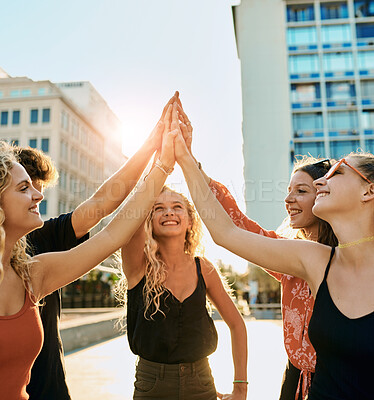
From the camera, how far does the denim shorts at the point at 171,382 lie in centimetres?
269

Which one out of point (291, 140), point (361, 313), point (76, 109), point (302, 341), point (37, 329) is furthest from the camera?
point (76, 109)

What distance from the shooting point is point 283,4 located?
150 ft

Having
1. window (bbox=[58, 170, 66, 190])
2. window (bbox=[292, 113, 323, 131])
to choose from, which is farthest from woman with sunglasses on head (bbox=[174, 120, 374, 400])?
window (bbox=[58, 170, 66, 190])

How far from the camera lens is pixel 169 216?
3.19 m

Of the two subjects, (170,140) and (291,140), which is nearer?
(170,140)

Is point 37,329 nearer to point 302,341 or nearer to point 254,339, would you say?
point 302,341

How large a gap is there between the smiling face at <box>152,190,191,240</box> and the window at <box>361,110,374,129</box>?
4200 cm

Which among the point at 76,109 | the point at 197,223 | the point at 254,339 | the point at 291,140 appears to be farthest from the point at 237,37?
the point at 197,223

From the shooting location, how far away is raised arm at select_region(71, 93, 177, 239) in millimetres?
2793

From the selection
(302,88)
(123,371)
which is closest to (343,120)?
(302,88)

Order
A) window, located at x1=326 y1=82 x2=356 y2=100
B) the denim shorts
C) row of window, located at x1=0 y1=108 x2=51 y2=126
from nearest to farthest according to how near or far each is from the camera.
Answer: the denim shorts < window, located at x1=326 y1=82 x2=356 y2=100 < row of window, located at x1=0 y1=108 x2=51 y2=126

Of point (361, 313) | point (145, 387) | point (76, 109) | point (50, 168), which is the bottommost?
point (145, 387)

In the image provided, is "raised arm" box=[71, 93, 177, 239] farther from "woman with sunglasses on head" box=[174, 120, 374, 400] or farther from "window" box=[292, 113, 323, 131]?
"window" box=[292, 113, 323, 131]

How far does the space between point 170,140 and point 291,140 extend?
42225 millimetres
